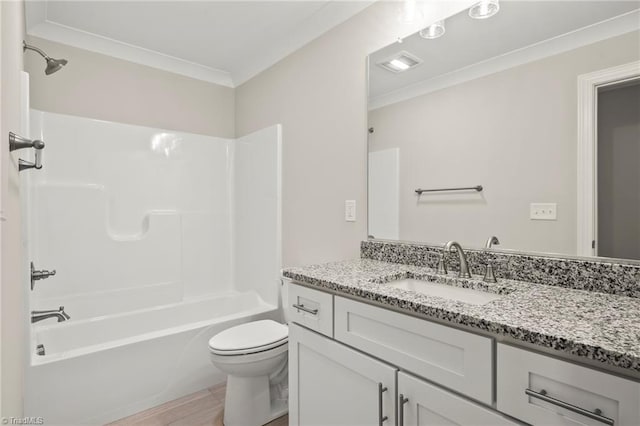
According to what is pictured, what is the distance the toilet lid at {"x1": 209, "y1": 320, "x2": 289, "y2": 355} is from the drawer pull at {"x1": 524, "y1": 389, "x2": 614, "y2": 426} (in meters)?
1.35

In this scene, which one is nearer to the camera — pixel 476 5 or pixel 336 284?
pixel 336 284

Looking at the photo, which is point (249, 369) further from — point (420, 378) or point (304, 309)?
point (420, 378)

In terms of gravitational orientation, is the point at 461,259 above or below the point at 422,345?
above

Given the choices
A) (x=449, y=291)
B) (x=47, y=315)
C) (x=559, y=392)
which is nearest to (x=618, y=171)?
(x=449, y=291)

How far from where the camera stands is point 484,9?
1417 mm

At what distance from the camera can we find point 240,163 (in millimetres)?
3016

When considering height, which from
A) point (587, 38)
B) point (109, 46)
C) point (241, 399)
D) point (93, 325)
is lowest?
point (241, 399)

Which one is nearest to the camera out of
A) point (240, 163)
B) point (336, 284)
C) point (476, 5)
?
point (336, 284)

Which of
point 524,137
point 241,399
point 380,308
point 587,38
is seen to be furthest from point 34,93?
point 587,38

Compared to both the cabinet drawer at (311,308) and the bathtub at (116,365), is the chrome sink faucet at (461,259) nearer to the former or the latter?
the cabinet drawer at (311,308)

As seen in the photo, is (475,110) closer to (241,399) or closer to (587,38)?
(587,38)

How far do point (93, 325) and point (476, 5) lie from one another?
291cm

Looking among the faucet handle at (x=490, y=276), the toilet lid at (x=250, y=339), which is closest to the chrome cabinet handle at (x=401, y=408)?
the faucet handle at (x=490, y=276)

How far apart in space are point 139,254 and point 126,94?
1233mm
